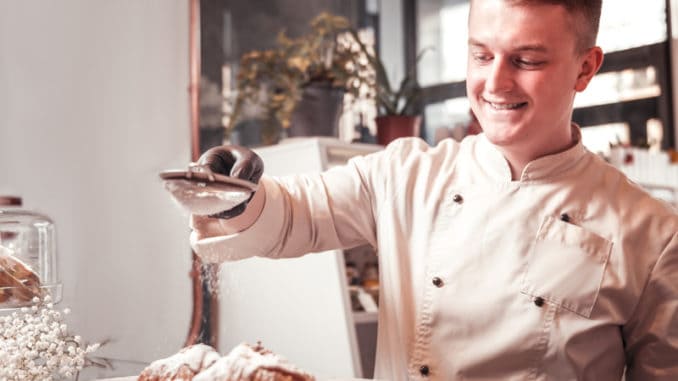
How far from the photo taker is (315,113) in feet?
10.4

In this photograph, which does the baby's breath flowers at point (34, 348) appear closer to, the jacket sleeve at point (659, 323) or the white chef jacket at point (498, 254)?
the white chef jacket at point (498, 254)

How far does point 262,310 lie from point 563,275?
177 centimetres

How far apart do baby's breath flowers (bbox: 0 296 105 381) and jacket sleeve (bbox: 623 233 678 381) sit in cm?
98

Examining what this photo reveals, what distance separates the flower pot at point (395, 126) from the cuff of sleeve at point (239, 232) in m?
1.95

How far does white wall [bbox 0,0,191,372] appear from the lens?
8.61ft

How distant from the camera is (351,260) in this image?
3.44 meters

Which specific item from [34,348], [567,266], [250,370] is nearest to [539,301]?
[567,266]

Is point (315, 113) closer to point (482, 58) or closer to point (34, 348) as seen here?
point (482, 58)

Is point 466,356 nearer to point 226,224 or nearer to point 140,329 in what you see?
point 226,224

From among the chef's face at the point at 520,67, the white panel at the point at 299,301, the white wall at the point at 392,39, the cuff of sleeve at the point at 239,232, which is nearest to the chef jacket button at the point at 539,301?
the chef's face at the point at 520,67

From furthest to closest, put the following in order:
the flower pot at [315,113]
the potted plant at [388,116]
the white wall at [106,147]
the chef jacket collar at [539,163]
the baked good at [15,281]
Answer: the potted plant at [388,116] → the flower pot at [315,113] → the white wall at [106,147] → the chef jacket collar at [539,163] → the baked good at [15,281]

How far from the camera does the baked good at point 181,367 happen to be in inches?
47.9

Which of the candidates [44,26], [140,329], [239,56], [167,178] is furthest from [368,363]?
[167,178]

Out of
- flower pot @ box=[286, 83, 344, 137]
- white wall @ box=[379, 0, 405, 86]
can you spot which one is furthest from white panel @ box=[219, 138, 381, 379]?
white wall @ box=[379, 0, 405, 86]
